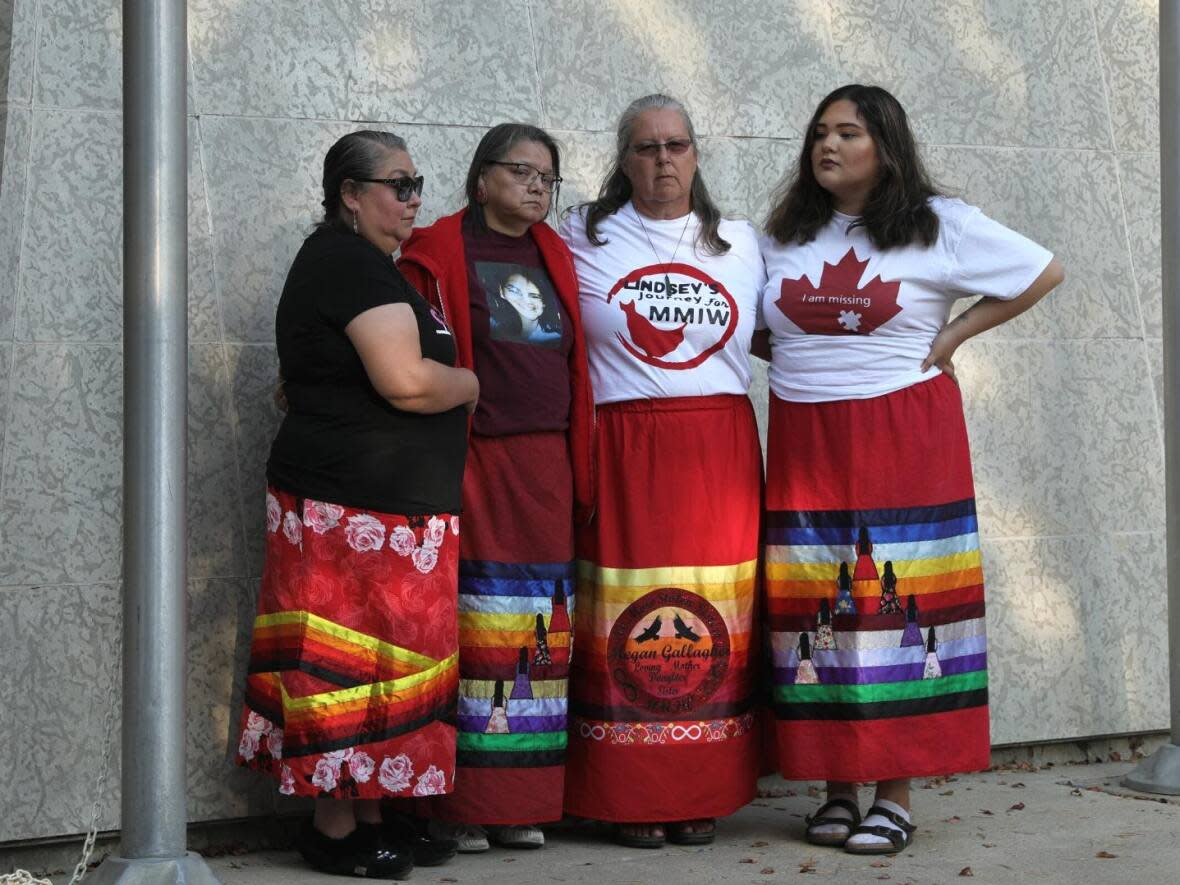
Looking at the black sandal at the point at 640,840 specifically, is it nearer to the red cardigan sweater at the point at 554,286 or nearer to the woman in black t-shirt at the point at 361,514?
the woman in black t-shirt at the point at 361,514

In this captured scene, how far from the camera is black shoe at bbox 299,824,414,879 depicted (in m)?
4.07

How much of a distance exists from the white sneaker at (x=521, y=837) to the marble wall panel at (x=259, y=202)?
4.58 feet

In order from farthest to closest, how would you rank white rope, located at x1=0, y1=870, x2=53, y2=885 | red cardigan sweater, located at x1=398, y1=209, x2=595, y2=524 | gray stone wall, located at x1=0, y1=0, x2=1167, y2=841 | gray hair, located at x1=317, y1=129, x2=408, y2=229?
gray stone wall, located at x1=0, y1=0, x2=1167, y2=841 → red cardigan sweater, located at x1=398, y1=209, x2=595, y2=524 → gray hair, located at x1=317, y1=129, x2=408, y2=229 → white rope, located at x1=0, y1=870, x2=53, y2=885

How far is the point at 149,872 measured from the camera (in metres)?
3.53

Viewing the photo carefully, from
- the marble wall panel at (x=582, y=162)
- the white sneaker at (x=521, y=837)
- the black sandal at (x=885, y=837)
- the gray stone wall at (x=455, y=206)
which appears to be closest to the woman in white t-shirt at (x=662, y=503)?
the white sneaker at (x=521, y=837)

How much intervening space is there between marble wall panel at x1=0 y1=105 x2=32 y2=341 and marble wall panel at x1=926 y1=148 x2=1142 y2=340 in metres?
2.68

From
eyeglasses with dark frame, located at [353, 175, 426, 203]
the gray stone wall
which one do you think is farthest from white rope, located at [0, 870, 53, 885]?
eyeglasses with dark frame, located at [353, 175, 426, 203]

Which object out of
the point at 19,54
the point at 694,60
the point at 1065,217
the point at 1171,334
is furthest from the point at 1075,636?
the point at 19,54

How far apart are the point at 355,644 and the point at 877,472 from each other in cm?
133

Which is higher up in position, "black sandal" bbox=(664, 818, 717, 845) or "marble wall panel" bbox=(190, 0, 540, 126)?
"marble wall panel" bbox=(190, 0, 540, 126)

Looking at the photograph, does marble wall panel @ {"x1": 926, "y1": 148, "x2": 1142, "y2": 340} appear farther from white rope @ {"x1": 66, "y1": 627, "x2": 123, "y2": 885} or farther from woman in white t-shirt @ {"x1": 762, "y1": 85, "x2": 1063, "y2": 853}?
white rope @ {"x1": 66, "y1": 627, "x2": 123, "y2": 885}

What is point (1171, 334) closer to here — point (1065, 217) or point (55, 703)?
point (1065, 217)

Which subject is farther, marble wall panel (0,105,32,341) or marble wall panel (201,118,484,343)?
marble wall panel (201,118,484,343)

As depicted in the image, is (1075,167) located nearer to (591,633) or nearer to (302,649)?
(591,633)
